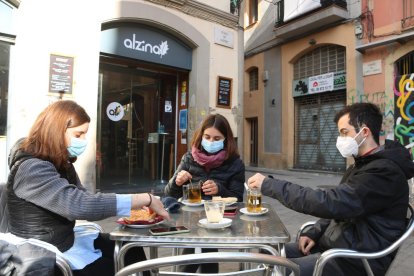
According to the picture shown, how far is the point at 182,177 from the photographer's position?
9.71 ft

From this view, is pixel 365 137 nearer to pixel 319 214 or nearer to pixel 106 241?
pixel 319 214

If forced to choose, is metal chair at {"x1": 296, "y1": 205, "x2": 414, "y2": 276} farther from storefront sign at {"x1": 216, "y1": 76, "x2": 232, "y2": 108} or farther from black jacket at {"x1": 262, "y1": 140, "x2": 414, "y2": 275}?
storefront sign at {"x1": 216, "y1": 76, "x2": 232, "y2": 108}

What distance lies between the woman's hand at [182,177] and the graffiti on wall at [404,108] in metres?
10.0

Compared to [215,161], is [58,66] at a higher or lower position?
higher

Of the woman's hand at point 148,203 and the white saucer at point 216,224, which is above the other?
the woman's hand at point 148,203

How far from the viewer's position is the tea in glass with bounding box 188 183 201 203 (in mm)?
2584

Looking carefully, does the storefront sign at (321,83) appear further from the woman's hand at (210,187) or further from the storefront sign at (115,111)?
the woman's hand at (210,187)

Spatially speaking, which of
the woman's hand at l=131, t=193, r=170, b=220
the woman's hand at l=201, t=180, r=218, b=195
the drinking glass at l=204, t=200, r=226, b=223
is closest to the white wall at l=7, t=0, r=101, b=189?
the woman's hand at l=201, t=180, r=218, b=195

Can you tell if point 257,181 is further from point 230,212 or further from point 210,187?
point 210,187

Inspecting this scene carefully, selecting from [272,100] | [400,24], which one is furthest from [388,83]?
[272,100]

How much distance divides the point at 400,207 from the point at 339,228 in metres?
0.34

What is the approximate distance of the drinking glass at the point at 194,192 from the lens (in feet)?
8.48

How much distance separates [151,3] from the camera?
22.9ft

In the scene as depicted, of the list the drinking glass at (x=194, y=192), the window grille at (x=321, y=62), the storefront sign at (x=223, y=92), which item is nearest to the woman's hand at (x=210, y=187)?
the drinking glass at (x=194, y=192)
